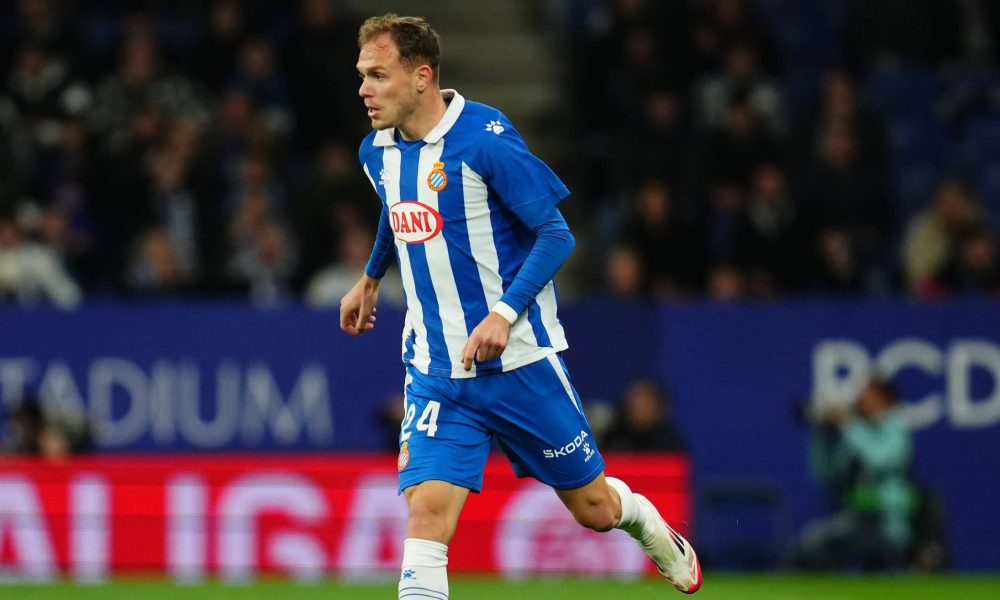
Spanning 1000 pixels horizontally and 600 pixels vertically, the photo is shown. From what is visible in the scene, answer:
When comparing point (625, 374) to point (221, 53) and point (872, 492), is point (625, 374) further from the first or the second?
point (221, 53)

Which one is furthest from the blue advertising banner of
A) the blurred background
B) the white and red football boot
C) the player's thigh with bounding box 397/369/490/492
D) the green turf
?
the player's thigh with bounding box 397/369/490/492

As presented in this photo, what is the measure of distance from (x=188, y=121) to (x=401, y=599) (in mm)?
7800

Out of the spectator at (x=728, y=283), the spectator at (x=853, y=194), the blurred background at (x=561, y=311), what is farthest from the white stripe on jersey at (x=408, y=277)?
the spectator at (x=853, y=194)

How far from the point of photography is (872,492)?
37.3 ft

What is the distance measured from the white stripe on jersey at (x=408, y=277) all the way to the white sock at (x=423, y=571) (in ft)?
2.14

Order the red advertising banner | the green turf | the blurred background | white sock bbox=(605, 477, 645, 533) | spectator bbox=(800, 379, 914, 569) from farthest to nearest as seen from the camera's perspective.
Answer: spectator bbox=(800, 379, 914, 569)
the blurred background
the red advertising banner
the green turf
white sock bbox=(605, 477, 645, 533)

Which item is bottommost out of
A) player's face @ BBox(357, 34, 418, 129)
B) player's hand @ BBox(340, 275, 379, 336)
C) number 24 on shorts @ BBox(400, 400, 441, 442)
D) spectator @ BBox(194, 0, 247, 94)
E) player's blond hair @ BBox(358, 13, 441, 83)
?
number 24 on shorts @ BBox(400, 400, 441, 442)

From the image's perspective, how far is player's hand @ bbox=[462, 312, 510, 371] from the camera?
5961 mm

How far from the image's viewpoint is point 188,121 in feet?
43.2

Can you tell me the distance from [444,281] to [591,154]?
783 centimetres

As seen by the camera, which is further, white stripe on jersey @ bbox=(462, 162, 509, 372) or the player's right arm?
the player's right arm

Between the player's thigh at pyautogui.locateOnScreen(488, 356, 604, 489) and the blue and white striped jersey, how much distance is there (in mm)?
68

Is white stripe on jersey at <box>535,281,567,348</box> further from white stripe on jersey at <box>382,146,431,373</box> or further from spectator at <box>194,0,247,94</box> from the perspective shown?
spectator at <box>194,0,247,94</box>

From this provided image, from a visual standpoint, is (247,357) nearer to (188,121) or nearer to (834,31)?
(188,121)
